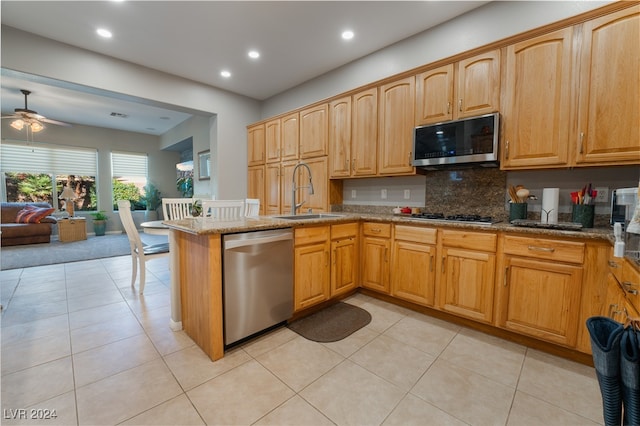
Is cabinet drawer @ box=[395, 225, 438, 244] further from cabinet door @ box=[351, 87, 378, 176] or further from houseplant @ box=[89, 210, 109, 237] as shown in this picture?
houseplant @ box=[89, 210, 109, 237]

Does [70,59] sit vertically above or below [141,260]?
above

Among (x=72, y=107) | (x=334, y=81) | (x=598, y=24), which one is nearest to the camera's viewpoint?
(x=598, y=24)

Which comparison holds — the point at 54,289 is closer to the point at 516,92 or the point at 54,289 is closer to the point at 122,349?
the point at 122,349

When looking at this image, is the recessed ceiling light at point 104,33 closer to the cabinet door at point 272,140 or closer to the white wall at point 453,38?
the cabinet door at point 272,140

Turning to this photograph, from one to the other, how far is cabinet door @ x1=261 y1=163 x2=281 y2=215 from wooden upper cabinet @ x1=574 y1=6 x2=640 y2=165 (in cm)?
353

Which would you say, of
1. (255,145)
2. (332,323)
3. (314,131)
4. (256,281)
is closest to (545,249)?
(332,323)

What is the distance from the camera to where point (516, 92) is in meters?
2.17

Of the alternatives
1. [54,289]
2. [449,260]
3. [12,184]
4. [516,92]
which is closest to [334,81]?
[516,92]

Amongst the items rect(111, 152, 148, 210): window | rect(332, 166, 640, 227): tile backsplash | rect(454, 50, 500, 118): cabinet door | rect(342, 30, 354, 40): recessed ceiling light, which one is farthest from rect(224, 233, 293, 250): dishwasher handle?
rect(111, 152, 148, 210): window

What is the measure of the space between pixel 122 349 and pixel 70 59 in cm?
360

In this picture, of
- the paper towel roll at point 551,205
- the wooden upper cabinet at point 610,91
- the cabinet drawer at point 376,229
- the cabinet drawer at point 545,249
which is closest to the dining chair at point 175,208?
the cabinet drawer at point 376,229

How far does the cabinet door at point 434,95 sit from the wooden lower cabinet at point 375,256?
1.19 meters

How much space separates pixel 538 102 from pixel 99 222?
9.06m

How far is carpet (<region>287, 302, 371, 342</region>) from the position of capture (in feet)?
7.11
